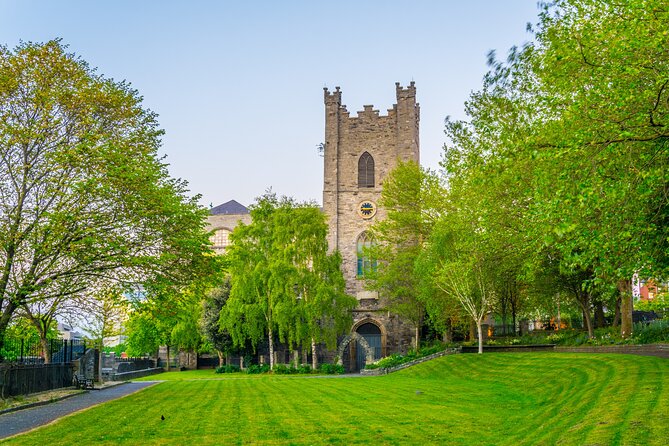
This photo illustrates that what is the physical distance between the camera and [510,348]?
111 feet

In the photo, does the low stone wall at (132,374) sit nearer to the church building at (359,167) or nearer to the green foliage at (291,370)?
the green foliage at (291,370)

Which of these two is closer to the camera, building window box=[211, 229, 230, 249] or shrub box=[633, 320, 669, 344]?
shrub box=[633, 320, 669, 344]

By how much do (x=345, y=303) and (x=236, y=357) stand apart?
37.4 feet

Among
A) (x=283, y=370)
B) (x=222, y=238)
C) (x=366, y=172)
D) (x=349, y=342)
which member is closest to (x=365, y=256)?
(x=349, y=342)

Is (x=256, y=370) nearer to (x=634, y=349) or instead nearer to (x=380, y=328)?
(x=380, y=328)

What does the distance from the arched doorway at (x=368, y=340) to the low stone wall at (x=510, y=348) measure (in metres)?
12.0

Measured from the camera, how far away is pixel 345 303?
40875mm

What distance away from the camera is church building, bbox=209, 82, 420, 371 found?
48719mm

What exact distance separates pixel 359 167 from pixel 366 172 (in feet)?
2.21

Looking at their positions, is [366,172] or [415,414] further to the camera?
[366,172]

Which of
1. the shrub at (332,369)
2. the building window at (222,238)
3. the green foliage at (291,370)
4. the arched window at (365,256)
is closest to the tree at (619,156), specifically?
the shrub at (332,369)

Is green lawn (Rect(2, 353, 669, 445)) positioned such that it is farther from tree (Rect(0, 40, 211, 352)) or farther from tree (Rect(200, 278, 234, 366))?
tree (Rect(200, 278, 234, 366))

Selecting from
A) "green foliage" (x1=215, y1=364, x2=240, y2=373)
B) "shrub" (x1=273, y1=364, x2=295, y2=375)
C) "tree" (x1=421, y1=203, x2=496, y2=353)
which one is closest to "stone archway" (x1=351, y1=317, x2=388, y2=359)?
"shrub" (x1=273, y1=364, x2=295, y2=375)

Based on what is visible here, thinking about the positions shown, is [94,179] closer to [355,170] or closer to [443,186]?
[443,186]
